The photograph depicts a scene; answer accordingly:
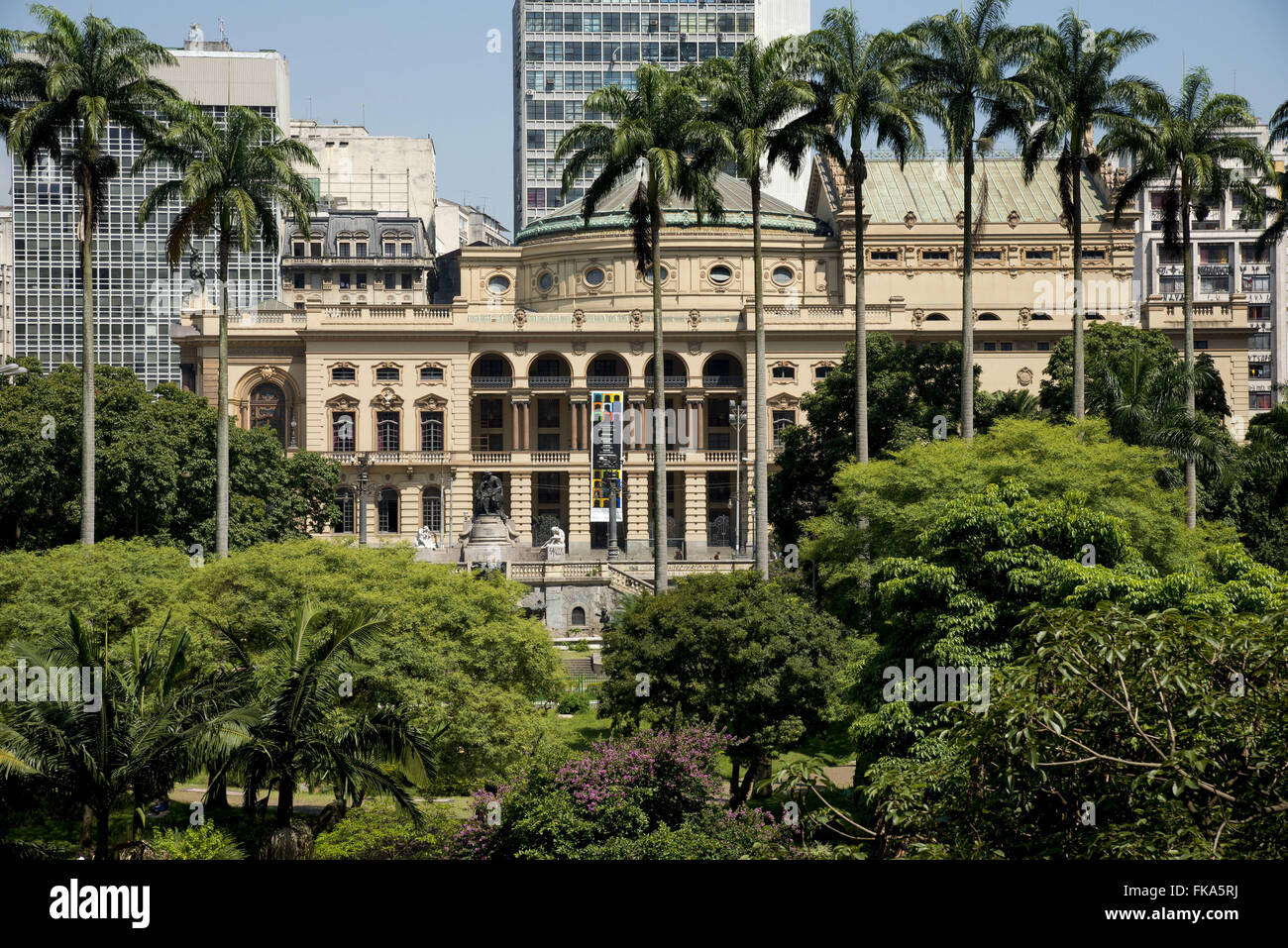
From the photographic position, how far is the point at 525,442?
99.7 m

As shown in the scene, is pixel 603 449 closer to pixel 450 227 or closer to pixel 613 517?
pixel 613 517

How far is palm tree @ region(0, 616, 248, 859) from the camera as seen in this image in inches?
1032

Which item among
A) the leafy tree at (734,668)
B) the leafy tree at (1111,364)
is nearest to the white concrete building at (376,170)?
the leafy tree at (1111,364)

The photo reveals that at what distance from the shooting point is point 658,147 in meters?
48.4

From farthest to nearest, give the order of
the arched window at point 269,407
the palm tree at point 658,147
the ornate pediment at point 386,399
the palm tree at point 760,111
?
the arched window at point 269,407 → the ornate pediment at point 386,399 → the palm tree at point 760,111 → the palm tree at point 658,147

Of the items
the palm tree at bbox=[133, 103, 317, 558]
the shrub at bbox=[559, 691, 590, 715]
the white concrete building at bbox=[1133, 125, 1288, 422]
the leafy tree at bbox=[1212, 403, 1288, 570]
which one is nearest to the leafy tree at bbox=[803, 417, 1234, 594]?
the shrub at bbox=[559, 691, 590, 715]

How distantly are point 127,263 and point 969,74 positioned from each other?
357 ft

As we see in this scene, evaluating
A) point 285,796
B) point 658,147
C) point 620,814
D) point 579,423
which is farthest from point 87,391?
point 579,423

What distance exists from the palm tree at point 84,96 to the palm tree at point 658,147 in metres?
13.9

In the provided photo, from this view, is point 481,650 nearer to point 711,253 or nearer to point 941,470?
A: point 941,470

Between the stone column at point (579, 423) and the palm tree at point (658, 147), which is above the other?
the palm tree at point (658, 147)

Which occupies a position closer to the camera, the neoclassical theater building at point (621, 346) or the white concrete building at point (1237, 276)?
the neoclassical theater building at point (621, 346)

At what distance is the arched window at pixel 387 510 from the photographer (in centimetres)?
9581

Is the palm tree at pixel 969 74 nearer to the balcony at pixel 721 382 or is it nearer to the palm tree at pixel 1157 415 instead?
the palm tree at pixel 1157 415
